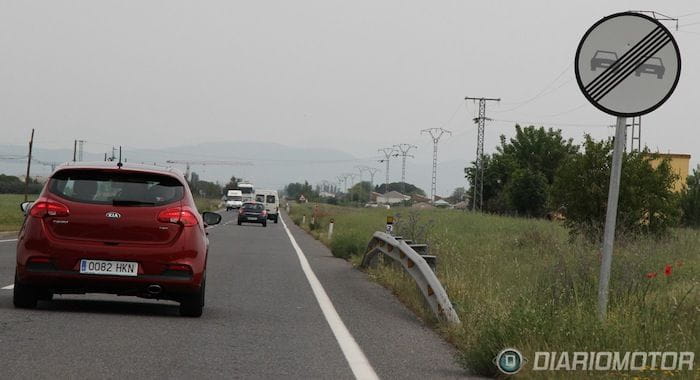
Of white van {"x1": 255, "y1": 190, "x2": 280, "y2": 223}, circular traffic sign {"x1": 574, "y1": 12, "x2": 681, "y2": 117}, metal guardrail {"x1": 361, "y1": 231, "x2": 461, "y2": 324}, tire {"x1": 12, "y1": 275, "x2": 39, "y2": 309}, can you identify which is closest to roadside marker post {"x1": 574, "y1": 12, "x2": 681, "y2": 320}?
circular traffic sign {"x1": 574, "y1": 12, "x2": 681, "y2": 117}

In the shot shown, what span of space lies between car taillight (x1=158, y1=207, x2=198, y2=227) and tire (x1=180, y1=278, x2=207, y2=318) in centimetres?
71

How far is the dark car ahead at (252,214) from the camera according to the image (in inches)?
2478

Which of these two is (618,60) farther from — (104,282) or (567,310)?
(104,282)

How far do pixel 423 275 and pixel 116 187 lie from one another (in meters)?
3.77

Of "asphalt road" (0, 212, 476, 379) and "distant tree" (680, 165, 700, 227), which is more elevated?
"distant tree" (680, 165, 700, 227)

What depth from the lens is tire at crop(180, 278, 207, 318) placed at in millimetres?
11570

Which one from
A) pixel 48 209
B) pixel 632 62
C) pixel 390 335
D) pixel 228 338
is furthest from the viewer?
pixel 48 209

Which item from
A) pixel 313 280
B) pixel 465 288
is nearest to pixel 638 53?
pixel 465 288

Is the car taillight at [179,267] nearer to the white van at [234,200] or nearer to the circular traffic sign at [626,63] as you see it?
the circular traffic sign at [626,63]

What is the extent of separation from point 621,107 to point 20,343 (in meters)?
5.16

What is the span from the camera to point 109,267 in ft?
36.9

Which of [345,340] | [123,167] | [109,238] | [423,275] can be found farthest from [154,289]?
[423,275]

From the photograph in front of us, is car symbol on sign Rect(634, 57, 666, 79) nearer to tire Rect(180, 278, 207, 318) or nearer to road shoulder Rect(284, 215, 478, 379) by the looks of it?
road shoulder Rect(284, 215, 478, 379)

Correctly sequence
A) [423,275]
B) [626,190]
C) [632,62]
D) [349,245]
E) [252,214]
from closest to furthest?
[632,62]
[423,275]
[349,245]
[626,190]
[252,214]
